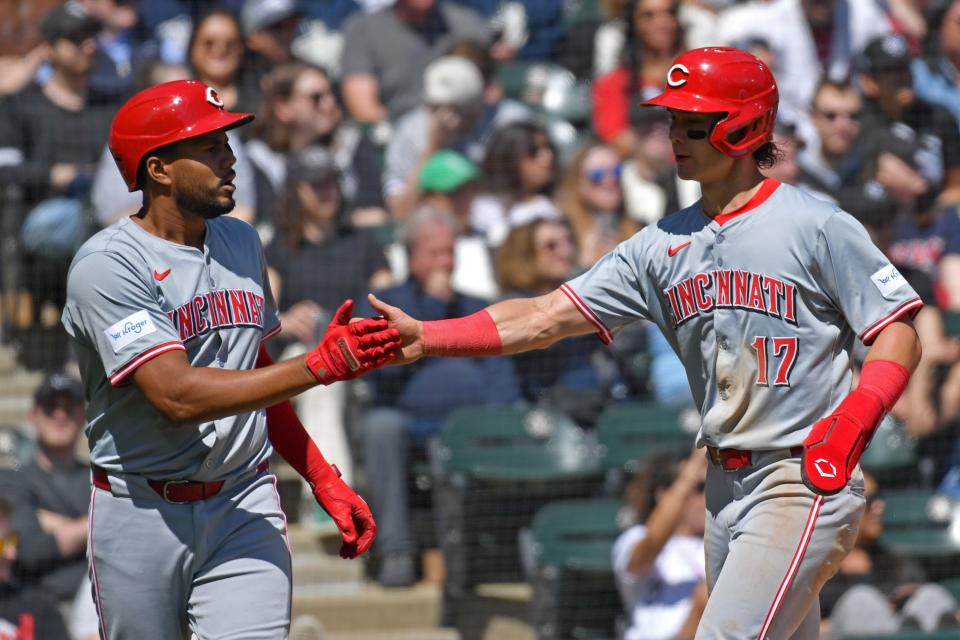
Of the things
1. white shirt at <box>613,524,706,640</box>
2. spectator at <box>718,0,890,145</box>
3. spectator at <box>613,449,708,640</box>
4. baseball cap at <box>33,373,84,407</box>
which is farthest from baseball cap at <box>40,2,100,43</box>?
white shirt at <box>613,524,706,640</box>

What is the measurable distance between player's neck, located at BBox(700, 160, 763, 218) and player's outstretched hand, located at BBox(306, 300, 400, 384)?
855mm

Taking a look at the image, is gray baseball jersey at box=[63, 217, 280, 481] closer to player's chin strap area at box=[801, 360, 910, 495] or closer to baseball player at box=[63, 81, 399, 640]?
baseball player at box=[63, 81, 399, 640]

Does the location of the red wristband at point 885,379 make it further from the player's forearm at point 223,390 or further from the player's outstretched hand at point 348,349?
the player's forearm at point 223,390

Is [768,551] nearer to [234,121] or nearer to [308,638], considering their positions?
[234,121]

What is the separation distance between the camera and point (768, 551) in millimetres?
3480

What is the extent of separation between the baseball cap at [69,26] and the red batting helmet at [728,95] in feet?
15.3

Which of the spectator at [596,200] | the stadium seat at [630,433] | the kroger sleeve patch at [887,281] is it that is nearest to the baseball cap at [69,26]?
the spectator at [596,200]

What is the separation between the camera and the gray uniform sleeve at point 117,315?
3404 millimetres

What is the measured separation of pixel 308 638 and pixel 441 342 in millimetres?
2539

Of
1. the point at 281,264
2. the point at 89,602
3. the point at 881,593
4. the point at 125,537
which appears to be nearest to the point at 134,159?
the point at 125,537

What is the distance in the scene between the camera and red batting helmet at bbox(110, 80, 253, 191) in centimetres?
353

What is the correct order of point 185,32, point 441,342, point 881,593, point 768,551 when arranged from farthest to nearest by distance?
point 185,32
point 881,593
point 441,342
point 768,551

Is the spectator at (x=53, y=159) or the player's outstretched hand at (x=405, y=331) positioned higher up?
the player's outstretched hand at (x=405, y=331)

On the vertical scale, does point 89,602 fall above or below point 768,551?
below
